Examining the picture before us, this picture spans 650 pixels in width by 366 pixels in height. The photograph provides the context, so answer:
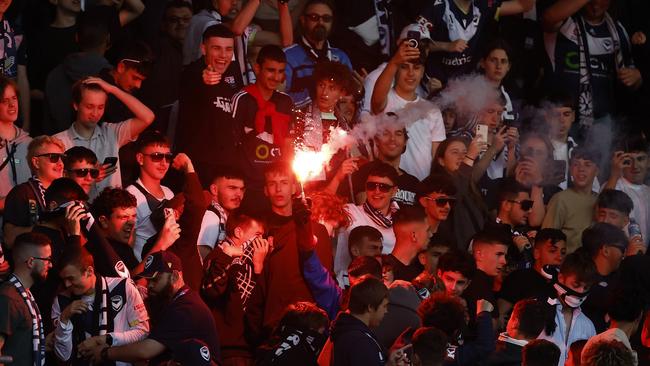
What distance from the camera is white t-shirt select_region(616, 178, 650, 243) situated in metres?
13.5

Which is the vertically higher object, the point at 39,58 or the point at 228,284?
the point at 39,58

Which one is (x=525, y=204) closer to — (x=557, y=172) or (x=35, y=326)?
(x=557, y=172)

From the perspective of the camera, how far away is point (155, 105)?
12.2m

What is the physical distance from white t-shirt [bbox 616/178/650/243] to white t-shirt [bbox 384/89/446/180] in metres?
2.17

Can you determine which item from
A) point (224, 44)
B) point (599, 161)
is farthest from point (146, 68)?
point (599, 161)

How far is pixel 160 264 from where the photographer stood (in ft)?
29.1

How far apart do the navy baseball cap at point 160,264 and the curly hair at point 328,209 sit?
2036 mm

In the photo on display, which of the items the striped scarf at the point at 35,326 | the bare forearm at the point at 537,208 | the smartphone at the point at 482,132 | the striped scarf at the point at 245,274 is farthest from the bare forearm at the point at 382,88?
the striped scarf at the point at 35,326

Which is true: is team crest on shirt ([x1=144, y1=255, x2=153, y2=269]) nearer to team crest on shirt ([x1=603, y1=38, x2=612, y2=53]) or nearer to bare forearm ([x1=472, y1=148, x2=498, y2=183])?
bare forearm ([x1=472, y1=148, x2=498, y2=183])

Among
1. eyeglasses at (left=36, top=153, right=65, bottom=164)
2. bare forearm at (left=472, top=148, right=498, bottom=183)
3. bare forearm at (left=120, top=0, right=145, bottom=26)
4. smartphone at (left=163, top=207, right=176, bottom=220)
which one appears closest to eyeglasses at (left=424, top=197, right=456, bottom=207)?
bare forearm at (left=472, top=148, right=498, bottom=183)

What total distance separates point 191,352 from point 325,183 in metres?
3.26

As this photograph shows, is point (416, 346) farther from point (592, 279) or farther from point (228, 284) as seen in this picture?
point (592, 279)

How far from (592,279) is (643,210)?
10.4 feet

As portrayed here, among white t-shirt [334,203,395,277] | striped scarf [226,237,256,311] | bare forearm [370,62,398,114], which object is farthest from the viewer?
bare forearm [370,62,398,114]
